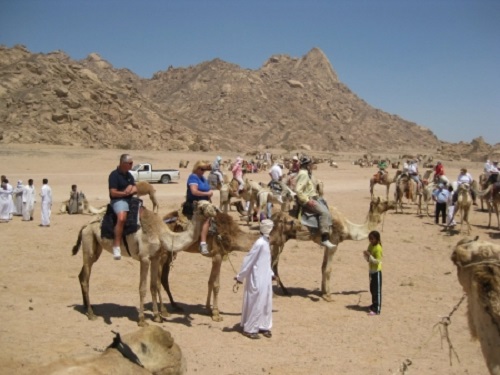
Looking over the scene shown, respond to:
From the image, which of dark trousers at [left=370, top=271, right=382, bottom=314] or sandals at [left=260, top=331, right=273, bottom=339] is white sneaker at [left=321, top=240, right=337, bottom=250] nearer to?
dark trousers at [left=370, top=271, right=382, bottom=314]

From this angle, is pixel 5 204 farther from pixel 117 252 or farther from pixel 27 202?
pixel 117 252

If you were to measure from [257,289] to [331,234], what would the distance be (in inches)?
122

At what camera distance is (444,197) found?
20.1 metres

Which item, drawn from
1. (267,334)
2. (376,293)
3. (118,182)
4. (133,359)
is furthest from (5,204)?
(133,359)

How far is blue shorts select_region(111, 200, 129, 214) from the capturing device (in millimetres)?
8281

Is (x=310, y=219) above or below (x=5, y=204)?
above

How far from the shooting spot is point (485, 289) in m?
3.27

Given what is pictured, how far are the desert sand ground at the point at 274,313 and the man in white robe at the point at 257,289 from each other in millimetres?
218

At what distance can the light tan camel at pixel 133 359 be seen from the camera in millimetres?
3516

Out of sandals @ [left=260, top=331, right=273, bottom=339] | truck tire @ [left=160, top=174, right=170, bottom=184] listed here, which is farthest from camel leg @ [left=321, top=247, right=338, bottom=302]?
truck tire @ [left=160, top=174, right=170, bottom=184]

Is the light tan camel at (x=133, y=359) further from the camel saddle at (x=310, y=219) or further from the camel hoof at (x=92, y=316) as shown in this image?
the camel saddle at (x=310, y=219)

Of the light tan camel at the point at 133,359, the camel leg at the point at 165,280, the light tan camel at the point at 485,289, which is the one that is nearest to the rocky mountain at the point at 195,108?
the camel leg at the point at 165,280

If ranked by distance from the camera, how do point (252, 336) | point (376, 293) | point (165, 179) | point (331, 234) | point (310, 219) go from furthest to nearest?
point (165, 179) → point (331, 234) → point (310, 219) → point (376, 293) → point (252, 336)

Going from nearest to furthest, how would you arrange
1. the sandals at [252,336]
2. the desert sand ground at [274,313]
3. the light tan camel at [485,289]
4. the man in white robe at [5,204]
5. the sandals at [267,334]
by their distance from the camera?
the light tan camel at [485,289], the desert sand ground at [274,313], the sandals at [252,336], the sandals at [267,334], the man in white robe at [5,204]
